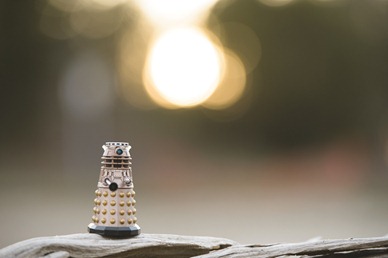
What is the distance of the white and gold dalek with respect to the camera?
156 cm

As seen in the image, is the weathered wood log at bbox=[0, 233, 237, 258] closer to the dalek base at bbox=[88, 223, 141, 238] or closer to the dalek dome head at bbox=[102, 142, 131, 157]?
the dalek base at bbox=[88, 223, 141, 238]

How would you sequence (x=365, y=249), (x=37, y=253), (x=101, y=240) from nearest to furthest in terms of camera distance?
(x=37, y=253) < (x=101, y=240) < (x=365, y=249)

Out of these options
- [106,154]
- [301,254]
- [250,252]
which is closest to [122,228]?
[106,154]

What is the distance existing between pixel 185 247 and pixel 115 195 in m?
0.22

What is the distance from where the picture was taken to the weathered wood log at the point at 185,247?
1473 mm

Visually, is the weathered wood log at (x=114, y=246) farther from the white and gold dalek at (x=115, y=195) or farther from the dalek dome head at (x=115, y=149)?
the dalek dome head at (x=115, y=149)

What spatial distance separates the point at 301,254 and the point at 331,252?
0.27 feet

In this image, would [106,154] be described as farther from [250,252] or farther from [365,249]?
[365,249]

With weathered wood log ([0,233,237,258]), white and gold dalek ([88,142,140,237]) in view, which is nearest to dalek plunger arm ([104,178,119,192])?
white and gold dalek ([88,142,140,237])

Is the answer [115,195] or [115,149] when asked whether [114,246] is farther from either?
[115,149]

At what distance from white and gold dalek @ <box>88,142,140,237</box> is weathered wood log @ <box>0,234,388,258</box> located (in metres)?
0.03

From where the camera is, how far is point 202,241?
163 centimetres

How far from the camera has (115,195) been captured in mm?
1564

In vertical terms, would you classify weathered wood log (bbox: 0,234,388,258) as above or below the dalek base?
below
